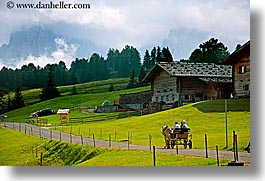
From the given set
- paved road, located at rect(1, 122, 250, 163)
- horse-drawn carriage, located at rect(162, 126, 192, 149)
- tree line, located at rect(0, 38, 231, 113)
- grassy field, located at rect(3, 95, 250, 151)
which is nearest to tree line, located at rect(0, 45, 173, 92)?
tree line, located at rect(0, 38, 231, 113)

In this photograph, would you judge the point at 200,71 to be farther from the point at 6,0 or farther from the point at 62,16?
the point at 6,0

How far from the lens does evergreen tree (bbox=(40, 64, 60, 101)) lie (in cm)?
781

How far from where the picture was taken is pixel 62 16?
25.5 ft

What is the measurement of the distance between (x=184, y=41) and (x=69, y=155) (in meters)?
1.92

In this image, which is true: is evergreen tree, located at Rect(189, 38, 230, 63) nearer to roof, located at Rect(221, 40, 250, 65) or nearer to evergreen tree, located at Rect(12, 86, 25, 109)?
roof, located at Rect(221, 40, 250, 65)

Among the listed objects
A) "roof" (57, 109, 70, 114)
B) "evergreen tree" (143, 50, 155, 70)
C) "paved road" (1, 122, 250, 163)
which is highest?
"evergreen tree" (143, 50, 155, 70)

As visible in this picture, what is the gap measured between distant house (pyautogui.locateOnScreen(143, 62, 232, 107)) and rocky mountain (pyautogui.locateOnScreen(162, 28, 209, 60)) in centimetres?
13

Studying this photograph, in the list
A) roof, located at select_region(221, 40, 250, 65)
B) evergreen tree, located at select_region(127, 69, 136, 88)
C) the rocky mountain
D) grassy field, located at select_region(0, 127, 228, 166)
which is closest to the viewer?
grassy field, located at select_region(0, 127, 228, 166)

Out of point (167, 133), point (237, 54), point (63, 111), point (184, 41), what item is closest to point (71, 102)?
point (63, 111)

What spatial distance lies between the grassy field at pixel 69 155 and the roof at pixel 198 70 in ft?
3.25

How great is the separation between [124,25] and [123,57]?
384mm

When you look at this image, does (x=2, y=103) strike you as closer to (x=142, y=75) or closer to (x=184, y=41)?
(x=142, y=75)

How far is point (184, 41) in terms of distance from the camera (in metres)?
7.78

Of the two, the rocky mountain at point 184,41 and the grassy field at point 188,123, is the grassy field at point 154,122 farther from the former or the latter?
the rocky mountain at point 184,41
